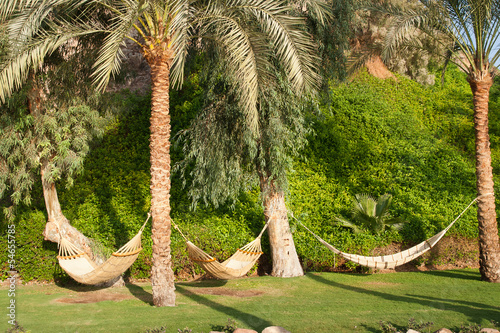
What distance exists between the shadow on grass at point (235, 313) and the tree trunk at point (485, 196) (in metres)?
3.72

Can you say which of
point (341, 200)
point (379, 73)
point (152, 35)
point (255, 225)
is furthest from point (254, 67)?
point (379, 73)

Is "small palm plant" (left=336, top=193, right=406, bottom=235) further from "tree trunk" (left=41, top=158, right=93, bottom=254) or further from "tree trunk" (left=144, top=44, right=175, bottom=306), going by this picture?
"tree trunk" (left=41, top=158, right=93, bottom=254)

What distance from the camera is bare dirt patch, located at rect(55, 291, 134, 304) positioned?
5.76 metres

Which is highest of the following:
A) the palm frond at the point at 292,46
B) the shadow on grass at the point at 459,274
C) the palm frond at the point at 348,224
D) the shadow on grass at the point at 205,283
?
the palm frond at the point at 292,46

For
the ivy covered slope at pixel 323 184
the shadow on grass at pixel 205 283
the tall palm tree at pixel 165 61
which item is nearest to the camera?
the tall palm tree at pixel 165 61

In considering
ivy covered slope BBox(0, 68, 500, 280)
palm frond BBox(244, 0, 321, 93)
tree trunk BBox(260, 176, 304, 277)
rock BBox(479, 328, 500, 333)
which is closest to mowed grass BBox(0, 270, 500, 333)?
tree trunk BBox(260, 176, 304, 277)

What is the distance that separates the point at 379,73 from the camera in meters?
13.8

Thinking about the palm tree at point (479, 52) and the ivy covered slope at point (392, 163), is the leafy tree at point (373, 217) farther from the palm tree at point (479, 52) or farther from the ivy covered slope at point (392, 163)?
the palm tree at point (479, 52)

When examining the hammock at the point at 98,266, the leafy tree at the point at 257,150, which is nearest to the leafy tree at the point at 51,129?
the hammock at the point at 98,266

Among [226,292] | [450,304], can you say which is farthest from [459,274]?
[226,292]

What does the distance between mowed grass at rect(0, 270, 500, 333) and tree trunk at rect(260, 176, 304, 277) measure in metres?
0.24

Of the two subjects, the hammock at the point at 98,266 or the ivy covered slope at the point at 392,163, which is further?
the ivy covered slope at the point at 392,163

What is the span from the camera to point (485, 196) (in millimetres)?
6316

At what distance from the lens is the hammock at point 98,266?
5.22 meters
